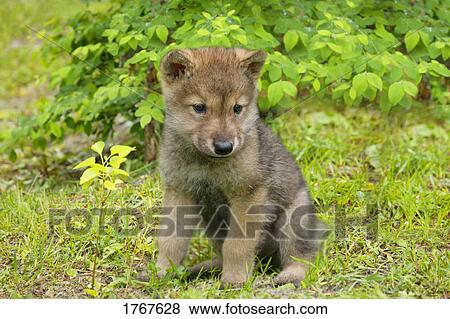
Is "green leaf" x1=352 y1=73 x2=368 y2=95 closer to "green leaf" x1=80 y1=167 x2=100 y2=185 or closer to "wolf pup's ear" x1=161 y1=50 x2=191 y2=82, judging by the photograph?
"wolf pup's ear" x1=161 y1=50 x2=191 y2=82

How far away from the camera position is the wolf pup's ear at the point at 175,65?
14.9 ft

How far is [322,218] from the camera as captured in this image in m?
5.48

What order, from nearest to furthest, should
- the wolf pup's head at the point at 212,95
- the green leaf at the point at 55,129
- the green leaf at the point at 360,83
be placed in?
the wolf pup's head at the point at 212,95
the green leaf at the point at 360,83
the green leaf at the point at 55,129

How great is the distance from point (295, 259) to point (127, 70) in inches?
107

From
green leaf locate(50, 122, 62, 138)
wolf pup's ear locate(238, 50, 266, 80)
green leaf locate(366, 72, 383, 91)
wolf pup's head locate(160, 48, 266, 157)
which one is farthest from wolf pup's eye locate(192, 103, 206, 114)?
green leaf locate(50, 122, 62, 138)

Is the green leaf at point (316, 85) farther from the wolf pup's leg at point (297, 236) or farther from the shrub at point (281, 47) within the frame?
the wolf pup's leg at point (297, 236)

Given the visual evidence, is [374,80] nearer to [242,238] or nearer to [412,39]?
[412,39]

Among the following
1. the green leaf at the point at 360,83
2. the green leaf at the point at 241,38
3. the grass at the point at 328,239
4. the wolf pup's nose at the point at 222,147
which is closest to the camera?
the wolf pup's nose at the point at 222,147

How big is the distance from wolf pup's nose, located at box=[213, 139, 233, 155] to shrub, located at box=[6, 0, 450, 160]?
911 mm

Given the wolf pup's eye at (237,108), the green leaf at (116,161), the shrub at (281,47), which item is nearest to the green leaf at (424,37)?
the shrub at (281,47)

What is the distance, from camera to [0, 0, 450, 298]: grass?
15.0 ft

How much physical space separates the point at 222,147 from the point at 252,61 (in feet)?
2.27
